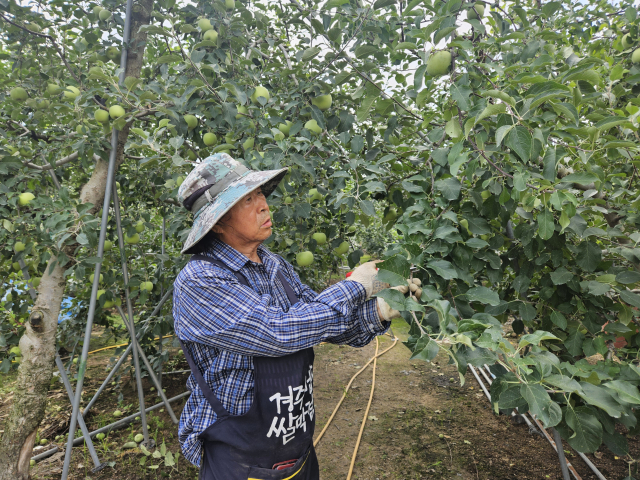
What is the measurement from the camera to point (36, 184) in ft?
9.00

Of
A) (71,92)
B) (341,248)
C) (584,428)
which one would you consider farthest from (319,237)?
(71,92)

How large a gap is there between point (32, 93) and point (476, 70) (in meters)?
2.70

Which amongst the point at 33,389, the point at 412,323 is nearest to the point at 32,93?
the point at 33,389

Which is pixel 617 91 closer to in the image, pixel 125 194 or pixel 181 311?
pixel 181 311

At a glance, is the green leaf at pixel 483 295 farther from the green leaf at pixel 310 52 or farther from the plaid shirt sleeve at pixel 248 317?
the green leaf at pixel 310 52

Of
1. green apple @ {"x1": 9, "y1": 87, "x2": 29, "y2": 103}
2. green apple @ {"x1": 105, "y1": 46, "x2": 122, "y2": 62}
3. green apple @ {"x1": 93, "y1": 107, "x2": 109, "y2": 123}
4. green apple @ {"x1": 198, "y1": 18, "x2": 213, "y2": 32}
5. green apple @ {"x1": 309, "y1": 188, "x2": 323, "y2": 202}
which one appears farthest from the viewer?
green apple @ {"x1": 105, "y1": 46, "x2": 122, "y2": 62}

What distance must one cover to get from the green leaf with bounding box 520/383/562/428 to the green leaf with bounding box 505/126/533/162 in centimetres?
51

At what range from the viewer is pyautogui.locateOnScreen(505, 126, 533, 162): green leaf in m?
0.92

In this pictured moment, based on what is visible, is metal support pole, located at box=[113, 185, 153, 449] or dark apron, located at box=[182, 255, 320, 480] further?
metal support pole, located at box=[113, 185, 153, 449]

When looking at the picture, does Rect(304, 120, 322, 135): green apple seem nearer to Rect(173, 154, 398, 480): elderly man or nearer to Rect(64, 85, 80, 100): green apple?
Rect(173, 154, 398, 480): elderly man

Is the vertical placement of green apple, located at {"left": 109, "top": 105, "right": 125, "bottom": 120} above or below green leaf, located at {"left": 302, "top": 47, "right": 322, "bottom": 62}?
below

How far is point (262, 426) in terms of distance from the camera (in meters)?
1.20

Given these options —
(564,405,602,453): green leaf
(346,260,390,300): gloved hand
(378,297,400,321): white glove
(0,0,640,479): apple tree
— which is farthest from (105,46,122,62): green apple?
(564,405,602,453): green leaf

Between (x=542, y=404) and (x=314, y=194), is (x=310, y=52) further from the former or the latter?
(x=542, y=404)
